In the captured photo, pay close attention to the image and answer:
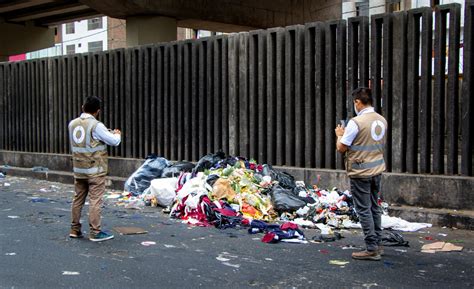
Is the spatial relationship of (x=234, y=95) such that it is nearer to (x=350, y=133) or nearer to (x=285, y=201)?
(x=285, y=201)

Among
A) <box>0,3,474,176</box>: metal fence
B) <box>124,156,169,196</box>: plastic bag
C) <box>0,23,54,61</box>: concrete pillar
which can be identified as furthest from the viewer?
<box>0,23,54,61</box>: concrete pillar

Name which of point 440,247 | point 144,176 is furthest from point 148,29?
point 440,247

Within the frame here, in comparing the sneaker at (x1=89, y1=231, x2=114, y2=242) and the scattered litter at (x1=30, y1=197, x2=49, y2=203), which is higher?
the scattered litter at (x1=30, y1=197, x2=49, y2=203)

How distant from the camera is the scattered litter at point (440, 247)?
6883mm

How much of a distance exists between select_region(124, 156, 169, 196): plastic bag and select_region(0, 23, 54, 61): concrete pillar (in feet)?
62.8

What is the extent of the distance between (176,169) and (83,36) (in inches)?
1683

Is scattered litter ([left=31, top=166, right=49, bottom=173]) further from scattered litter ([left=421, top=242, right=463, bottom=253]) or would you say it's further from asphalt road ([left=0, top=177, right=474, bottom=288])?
scattered litter ([left=421, top=242, right=463, bottom=253])

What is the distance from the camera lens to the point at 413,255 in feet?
22.0

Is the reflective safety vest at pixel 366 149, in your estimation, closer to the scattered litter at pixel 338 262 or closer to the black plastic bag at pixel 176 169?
the scattered litter at pixel 338 262

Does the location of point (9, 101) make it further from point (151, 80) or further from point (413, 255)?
point (413, 255)

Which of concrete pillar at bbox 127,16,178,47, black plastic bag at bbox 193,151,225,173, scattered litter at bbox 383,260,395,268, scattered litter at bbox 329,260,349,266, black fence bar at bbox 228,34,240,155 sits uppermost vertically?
concrete pillar at bbox 127,16,178,47

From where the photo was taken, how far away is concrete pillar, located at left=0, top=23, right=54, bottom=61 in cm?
2788

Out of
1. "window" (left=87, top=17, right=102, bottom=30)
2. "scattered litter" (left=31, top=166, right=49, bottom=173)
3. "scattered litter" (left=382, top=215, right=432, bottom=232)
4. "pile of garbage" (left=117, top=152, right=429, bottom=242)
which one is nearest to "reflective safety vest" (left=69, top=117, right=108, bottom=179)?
"pile of garbage" (left=117, top=152, right=429, bottom=242)

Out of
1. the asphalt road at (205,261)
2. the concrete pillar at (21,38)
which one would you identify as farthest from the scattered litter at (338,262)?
the concrete pillar at (21,38)
